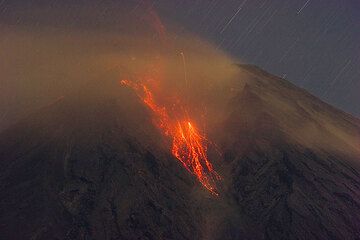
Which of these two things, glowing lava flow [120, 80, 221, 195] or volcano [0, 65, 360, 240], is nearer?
volcano [0, 65, 360, 240]

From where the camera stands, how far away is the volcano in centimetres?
6725

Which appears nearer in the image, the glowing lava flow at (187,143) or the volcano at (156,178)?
the volcano at (156,178)

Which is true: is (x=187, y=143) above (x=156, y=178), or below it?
above

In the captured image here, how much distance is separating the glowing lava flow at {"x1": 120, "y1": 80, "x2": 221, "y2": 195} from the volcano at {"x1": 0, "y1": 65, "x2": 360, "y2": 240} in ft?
6.69

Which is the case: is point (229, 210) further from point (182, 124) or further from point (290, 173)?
point (182, 124)

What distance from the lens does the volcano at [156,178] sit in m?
67.2

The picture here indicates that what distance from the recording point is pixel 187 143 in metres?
94.4

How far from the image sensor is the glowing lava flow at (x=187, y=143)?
86975 mm

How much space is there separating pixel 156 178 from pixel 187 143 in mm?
17211

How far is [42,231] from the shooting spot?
202 feet

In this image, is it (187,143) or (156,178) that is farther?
(187,143)

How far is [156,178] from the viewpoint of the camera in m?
79.0

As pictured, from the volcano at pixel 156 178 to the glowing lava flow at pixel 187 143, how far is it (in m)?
2.04

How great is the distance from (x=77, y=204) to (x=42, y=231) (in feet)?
26.4
